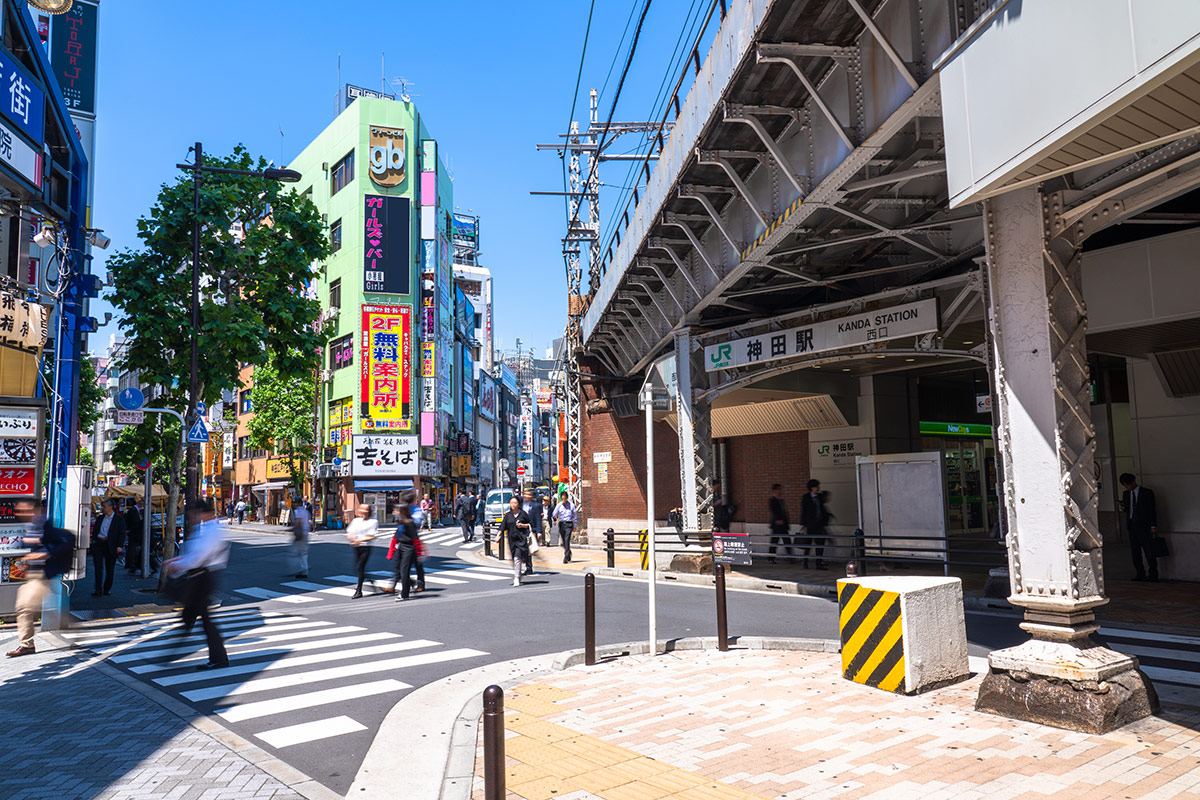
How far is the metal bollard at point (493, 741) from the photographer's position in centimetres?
377

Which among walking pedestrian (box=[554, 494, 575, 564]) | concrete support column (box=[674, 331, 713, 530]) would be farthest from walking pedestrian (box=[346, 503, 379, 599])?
walking pedestrian (box=[554, 494, 575, 564])

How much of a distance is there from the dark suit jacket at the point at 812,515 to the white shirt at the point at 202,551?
43.0 feet

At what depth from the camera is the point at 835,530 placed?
75.9ft

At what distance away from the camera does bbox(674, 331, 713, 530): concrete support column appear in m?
17.8

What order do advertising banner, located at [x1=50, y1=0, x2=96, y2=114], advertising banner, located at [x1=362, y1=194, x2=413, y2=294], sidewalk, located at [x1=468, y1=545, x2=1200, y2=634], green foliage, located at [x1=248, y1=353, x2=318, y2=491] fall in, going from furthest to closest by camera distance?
1. advertising banner, located at [x1=362, y1=194, x2=413, y2=294]
2. green foliage, located at [x1=248, y1=353, x2=318, y2=491]
3. advertising banner, located at [x1=50, y1=0, x2=96, y2=114]
4. sidewalk, located at [x1=468, y1=545, x2=1200, y2=634]

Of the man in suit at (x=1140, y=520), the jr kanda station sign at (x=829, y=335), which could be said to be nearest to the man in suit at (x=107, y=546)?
the jr kanda station sign at (x=829, y=335)

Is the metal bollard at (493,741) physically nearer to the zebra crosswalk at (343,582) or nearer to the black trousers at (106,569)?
the zebra crosswalk at (343,582)

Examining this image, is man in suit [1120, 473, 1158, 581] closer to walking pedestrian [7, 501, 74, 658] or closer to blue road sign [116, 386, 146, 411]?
walking pedestrian [7, 501, 74, 658]

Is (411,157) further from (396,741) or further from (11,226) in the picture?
(396,741)

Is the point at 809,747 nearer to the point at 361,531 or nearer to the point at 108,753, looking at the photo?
the point at 108,753

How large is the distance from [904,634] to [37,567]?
9.95m

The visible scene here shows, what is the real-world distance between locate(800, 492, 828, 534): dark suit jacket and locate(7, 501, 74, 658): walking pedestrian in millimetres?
14289

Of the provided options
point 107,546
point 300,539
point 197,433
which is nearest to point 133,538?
point 300,539

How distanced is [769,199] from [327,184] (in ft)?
168
